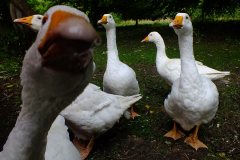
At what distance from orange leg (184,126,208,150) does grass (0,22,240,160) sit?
0.06m

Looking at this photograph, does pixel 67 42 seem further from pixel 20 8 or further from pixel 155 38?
pixel 20 8

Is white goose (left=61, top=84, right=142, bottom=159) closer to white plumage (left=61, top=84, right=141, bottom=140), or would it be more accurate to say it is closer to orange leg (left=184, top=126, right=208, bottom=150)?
white plumage (left=61, top=84, right=141, bottom=140)

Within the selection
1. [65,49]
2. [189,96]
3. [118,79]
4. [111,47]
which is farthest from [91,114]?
[65,49]

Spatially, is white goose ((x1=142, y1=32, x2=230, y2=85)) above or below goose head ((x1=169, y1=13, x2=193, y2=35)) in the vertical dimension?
below

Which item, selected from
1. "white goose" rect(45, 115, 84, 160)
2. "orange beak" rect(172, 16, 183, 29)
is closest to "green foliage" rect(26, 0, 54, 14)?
"orange beak" rect(172, 16, 183, 29)

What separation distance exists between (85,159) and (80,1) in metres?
7.84

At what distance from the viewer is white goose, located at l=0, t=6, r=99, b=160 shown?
3.61 feet

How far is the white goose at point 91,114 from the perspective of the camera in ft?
12.7

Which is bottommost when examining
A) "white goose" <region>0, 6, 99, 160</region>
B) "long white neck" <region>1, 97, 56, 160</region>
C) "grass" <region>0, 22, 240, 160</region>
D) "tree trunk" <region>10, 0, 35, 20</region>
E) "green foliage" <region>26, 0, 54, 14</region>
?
"grass" <region>0, 22, 240, 160</region>

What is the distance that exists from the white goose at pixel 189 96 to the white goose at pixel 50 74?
2.53m

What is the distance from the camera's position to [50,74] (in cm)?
124

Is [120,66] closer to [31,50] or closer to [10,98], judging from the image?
[10,98]

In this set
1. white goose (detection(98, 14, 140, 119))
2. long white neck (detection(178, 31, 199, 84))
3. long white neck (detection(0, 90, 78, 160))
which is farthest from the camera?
white goose (detection(98, 14, 140, 119))

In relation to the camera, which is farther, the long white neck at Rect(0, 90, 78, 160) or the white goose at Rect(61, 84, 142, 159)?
the white goose at Rect(61, 84, 142, 159)
